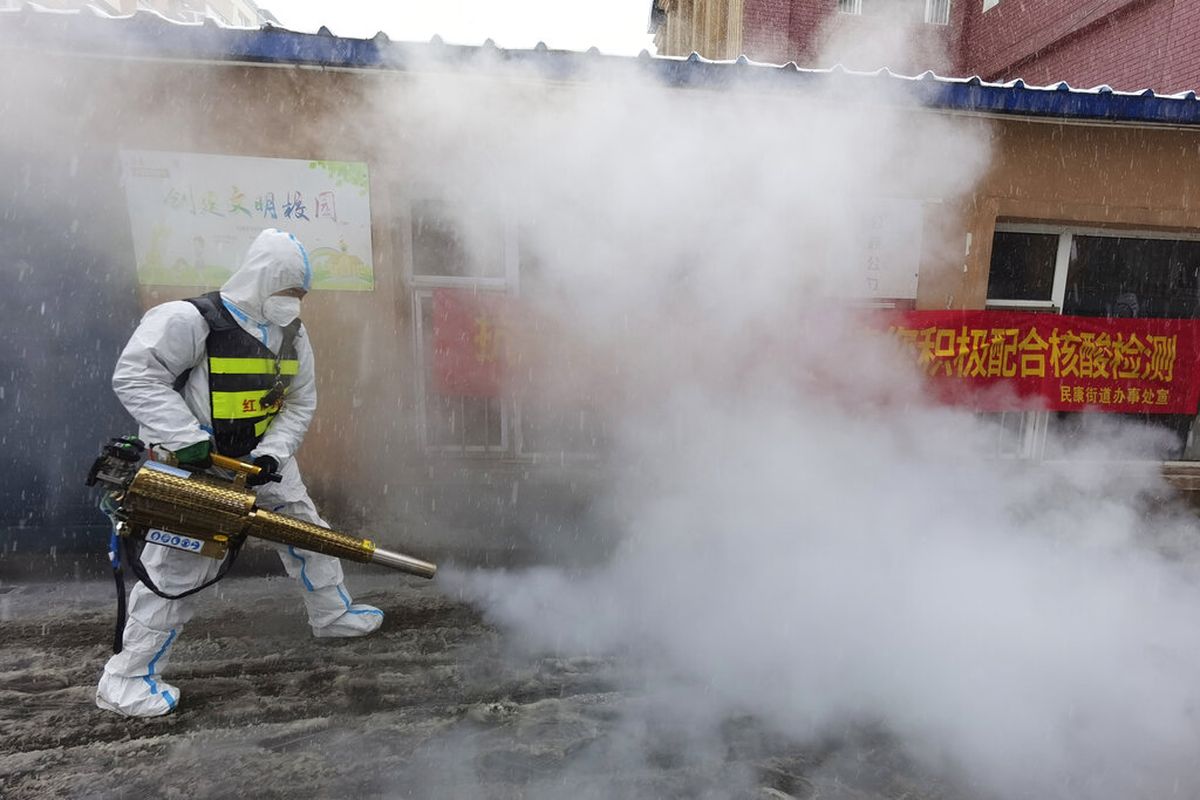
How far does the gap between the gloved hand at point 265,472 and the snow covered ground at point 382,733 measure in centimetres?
96

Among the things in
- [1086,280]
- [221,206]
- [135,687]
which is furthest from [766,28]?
[135,687]

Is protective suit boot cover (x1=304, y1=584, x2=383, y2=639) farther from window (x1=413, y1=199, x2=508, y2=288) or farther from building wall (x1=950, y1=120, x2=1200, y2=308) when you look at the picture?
building wall (x1=950, y1=120, x2=1200, y2=308)

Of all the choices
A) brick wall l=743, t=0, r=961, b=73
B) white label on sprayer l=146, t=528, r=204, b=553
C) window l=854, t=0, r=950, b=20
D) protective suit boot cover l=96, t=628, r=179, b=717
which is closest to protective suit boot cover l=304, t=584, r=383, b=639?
protective suit boot cover l=96, t=628, r=179, b=717

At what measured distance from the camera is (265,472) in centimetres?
279

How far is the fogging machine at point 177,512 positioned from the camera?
8.05ft

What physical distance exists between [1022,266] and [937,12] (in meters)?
10.2

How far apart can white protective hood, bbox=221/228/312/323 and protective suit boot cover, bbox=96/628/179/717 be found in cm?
148

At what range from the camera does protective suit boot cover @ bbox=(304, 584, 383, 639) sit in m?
3.25

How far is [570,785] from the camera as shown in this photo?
234cm

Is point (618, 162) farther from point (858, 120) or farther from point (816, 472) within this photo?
point (816, 472)

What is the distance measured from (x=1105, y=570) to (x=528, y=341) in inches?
156

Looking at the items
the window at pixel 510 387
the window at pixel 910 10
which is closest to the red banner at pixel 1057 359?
the window at pixel 510 387

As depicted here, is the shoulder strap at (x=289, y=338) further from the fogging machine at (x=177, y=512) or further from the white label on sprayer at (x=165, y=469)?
the white label on sprayer at (x=165, y=469)

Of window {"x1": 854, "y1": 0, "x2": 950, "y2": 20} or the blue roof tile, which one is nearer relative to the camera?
the blue roof tile
